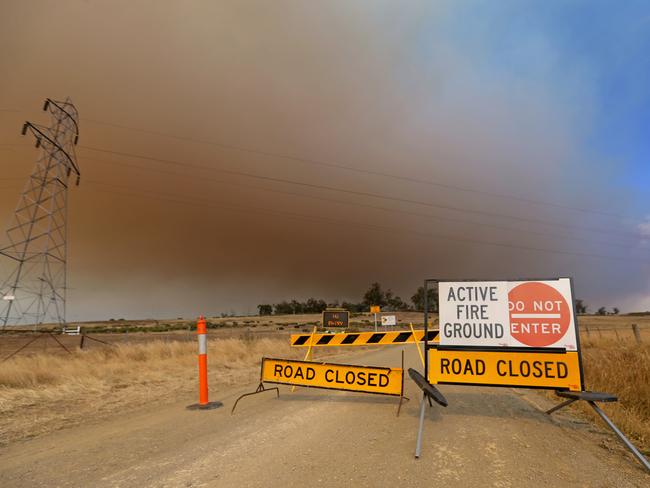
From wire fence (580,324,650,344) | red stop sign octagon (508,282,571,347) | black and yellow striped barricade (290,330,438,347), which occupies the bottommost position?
wire fence (580,324,650,344)

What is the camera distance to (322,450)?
515cm

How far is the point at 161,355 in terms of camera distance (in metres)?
18.6


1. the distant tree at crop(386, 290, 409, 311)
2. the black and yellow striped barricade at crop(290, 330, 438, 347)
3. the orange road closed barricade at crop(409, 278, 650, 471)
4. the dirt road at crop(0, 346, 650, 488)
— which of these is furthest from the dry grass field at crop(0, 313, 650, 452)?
the distant tree at crop(386, 290, 409, 311)

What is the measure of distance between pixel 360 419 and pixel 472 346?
222 cm

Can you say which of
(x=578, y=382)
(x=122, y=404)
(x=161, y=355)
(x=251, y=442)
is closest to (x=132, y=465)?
(x=251, y=442)

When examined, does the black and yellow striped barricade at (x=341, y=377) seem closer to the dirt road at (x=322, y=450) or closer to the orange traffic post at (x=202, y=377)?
the dirt road at (x=322, y=450)

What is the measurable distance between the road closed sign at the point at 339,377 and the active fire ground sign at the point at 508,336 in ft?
4.14

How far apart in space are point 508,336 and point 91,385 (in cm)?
1030

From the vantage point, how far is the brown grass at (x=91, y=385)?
764 centimetres

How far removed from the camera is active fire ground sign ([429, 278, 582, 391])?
6.34 meters

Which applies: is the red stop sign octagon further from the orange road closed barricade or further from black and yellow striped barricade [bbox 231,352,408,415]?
black and yellow striped barricade [bbox 231,352,408,415]

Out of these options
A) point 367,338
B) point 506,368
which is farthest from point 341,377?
point 506,368

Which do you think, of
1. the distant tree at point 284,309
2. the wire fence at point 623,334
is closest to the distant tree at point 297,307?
the distant tree at point 284,309

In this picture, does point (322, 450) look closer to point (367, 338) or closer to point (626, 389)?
point (367, 338)
